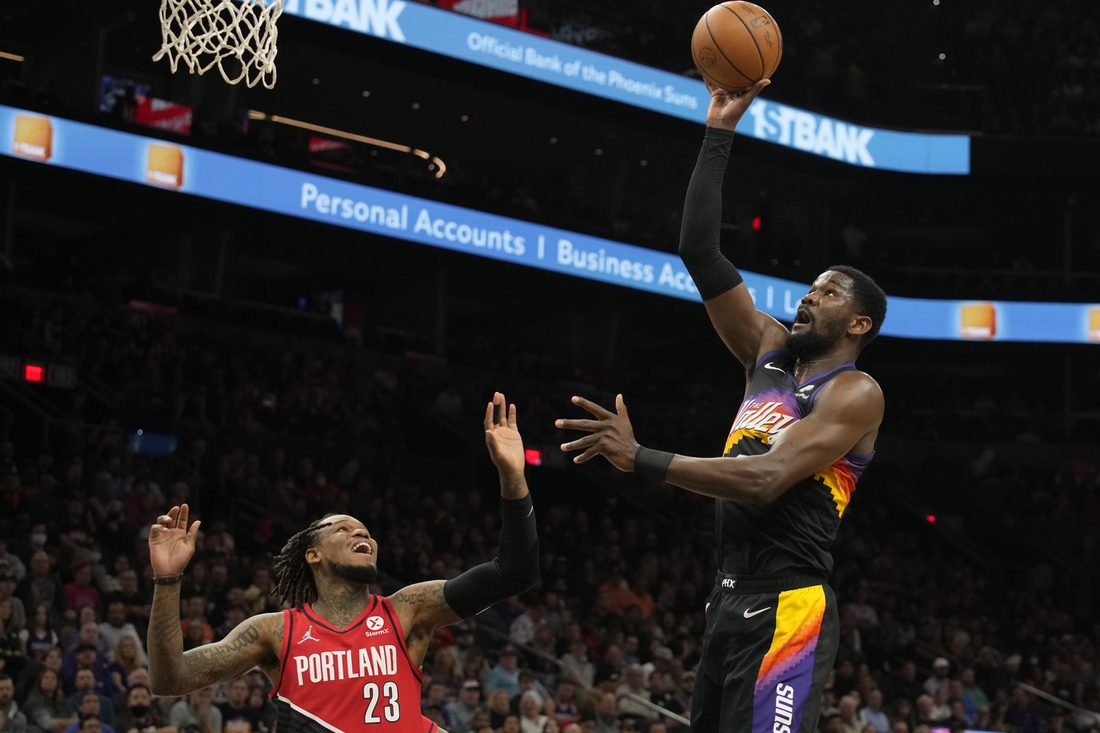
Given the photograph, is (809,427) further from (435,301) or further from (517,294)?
(517,294)

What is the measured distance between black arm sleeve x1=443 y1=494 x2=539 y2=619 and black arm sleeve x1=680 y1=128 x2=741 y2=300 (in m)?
1.06

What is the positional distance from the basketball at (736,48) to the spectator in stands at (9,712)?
295 inches

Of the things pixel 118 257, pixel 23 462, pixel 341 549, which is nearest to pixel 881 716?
pixel 23 462

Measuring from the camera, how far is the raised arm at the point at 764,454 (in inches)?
176

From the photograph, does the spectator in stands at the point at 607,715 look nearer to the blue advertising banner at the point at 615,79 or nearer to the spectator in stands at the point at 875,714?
the spectator in stands at the point at 875,714

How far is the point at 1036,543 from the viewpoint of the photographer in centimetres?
2569

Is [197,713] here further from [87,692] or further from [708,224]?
[708,224]

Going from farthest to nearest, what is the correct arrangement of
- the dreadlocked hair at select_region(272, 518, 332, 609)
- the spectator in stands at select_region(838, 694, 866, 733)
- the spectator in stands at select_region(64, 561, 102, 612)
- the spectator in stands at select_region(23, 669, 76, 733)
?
the spectator in stands at select_region(838, 694, 866, 733) < the spectator in stands at select_region(64, 561, 102, 612) < the spectator in stands at select_region(23, 669, 76, 733) < the dreadlocked hair at select_region(272, 518, 332, 609)

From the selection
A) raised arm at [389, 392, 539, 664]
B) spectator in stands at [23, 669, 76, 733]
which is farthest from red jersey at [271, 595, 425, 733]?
spectator in stands at [23, 669, 76, 733]

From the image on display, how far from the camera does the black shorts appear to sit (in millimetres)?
4594

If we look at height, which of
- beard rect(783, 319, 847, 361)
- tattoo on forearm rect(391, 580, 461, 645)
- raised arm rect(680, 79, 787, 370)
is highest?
raised arm rect(680, 79, 787, 370)

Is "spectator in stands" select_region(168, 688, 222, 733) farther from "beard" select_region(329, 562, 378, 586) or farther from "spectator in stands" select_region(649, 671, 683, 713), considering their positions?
"beard" select_region(329, 562, 378, 586)

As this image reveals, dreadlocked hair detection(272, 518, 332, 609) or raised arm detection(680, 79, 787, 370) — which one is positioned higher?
raised arm detection(680, 79, 787, 370)

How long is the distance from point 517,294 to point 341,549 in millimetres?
22008
